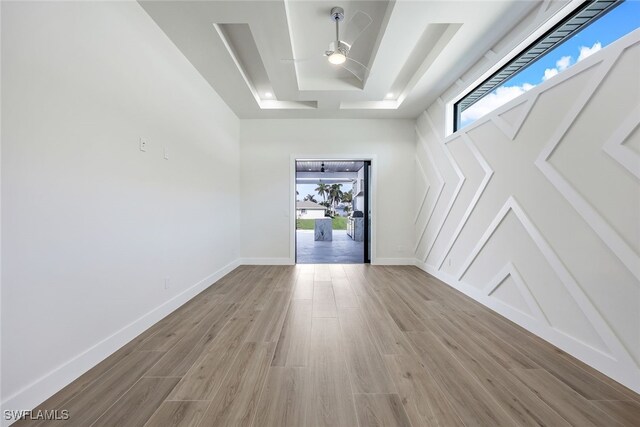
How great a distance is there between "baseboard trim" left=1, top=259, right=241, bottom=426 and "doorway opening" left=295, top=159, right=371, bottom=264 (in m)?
2.93

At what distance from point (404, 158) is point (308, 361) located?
4.08m

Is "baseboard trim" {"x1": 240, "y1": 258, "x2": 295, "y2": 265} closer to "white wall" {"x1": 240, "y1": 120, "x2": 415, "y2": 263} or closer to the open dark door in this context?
"white wall" {"x1": 240, "y1": 120, "x2": 415, "y2": 263}

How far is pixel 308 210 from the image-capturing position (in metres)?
17.2

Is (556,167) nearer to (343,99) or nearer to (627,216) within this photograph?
(627,216)

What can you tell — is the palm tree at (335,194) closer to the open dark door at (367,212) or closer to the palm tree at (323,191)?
the palm tree at (323,191)

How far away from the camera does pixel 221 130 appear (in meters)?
3.83

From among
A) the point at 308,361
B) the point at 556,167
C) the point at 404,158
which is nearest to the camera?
the point at 308,361

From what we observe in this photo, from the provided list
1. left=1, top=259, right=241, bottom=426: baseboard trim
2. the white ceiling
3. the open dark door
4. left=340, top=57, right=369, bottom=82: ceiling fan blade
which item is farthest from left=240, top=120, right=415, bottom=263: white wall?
left=1, top=259, right=241, bottom=426: baseboard trim

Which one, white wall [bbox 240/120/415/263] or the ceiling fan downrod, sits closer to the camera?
the ceiling fan downrod

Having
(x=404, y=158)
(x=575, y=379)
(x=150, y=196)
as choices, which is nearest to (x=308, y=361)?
(x=575, y=379)

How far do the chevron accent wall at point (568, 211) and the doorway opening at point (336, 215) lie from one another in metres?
2.24

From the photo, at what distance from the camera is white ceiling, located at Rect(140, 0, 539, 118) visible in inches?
84.3

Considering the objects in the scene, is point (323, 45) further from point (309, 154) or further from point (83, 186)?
point (83, 186)

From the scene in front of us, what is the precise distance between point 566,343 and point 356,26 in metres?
3.48
